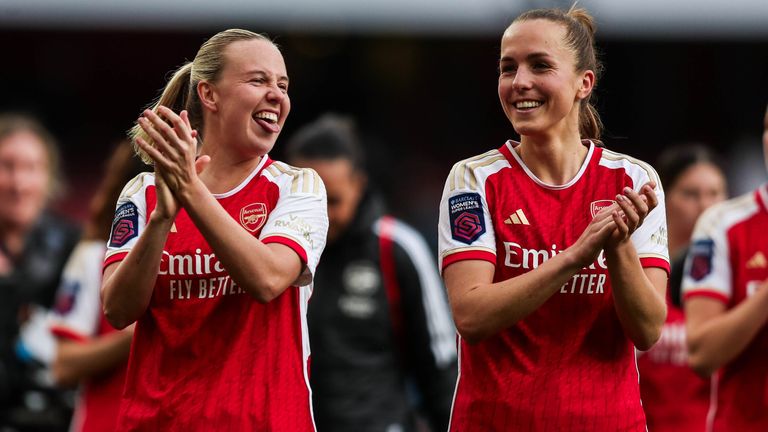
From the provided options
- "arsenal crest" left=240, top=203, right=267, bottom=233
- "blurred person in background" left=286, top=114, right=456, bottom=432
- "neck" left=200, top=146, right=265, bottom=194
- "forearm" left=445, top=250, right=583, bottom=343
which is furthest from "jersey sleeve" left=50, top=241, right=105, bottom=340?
"forearm" left=445, top=250, right=583, bottom=343

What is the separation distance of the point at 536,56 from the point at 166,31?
16381 millimetres

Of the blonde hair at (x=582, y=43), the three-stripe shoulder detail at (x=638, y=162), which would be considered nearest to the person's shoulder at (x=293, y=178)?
the blonde hair at (x=582, y=43)

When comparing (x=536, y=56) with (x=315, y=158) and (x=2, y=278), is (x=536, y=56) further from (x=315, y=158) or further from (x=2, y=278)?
(x=2, y=278)

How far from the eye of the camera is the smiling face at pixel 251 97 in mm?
4203

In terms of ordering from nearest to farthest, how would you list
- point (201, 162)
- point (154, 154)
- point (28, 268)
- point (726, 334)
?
1. point (154, 154)
2. point (201, 162)
3. point (726, 334)
4. point (28, 268)

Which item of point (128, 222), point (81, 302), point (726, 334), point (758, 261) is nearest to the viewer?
point (128, 222)

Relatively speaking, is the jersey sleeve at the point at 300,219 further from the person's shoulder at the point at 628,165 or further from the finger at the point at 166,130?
the person's shoulder at the point at 628,165

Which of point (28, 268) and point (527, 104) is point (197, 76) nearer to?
point (527, 104)

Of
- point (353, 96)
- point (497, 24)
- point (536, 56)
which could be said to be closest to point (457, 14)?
point (497, 24)

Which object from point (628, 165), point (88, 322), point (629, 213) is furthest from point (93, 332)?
point (629, 213)

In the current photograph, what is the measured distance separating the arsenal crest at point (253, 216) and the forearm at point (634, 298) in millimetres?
1081

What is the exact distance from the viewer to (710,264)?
216 inches

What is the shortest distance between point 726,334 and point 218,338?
84.2 inches

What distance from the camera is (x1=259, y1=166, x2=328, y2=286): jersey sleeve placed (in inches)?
163
